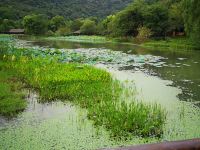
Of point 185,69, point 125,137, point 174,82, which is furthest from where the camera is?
point 185,69

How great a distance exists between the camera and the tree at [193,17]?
35188 mm

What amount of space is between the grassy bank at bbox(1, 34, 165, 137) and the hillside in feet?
374

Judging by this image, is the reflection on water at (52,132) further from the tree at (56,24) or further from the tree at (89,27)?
the tree at (56,24)

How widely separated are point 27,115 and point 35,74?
19.1 feet

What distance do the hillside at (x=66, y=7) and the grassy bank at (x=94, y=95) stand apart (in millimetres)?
113996

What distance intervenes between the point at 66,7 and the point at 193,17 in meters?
130

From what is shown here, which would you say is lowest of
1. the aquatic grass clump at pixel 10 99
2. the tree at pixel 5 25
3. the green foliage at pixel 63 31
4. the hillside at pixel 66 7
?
the aquatic grass clump at pixel 10 99

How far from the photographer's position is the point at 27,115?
10641 mm

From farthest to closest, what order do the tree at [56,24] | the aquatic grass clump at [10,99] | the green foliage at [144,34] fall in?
the tree at [56,24] < the green foliage at [144,34] < the aquatic grass clump at [10,99]

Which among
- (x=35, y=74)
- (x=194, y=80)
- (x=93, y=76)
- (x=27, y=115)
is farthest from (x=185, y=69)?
(x=27, y=115)

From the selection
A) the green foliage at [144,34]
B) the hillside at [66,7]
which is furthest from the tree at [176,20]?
the hillside at [66,7]

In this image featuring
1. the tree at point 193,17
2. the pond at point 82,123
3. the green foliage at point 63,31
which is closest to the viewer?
the pond at point 82,123

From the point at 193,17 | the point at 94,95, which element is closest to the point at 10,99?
the point at 94,95

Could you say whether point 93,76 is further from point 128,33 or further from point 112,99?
point 128,33
